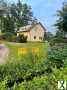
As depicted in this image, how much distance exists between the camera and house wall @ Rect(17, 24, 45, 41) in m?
7.79

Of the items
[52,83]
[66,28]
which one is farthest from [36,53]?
[66,28]

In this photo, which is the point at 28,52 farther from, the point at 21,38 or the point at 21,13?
the point at 21,13

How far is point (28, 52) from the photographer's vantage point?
734 cm

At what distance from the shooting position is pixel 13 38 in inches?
300

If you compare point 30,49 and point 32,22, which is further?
point 32,22

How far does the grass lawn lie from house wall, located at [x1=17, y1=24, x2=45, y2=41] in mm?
182

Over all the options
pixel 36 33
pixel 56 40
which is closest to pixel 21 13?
pixel 36 33

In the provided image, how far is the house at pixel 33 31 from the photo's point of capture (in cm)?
777

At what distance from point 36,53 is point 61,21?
16.0 ft

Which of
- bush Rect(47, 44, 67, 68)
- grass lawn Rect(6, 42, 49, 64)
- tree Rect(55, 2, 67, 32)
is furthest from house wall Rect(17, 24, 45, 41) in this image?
tree Rect(55, 2, 67, 32)

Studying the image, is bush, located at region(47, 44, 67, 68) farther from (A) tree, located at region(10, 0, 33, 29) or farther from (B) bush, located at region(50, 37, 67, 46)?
(A) tree, located at region(10, 0, 33, 29)

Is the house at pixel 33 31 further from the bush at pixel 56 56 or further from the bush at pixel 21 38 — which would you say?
the bush at pixel 56 56

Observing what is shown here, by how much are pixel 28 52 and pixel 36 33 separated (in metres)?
0.68

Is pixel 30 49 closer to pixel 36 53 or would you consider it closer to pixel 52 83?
pixel 36 53
